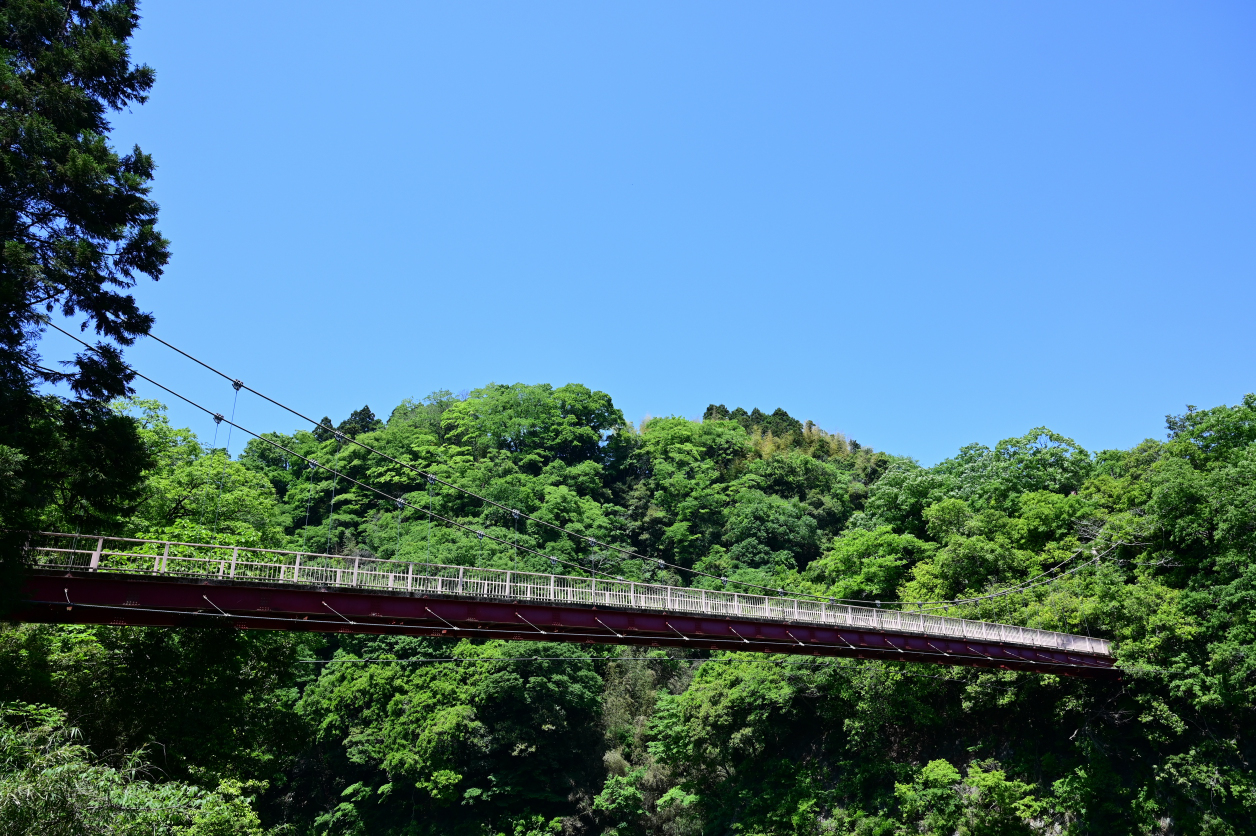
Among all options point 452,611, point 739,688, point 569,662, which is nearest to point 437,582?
point 452,611

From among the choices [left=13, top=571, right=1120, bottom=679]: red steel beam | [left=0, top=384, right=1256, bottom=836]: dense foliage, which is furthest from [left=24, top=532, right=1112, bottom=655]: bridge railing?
[left=0, top=384, right=1256, bottom=836]: dense foliage

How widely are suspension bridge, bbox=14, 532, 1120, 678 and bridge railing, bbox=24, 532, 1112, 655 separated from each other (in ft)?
0.15

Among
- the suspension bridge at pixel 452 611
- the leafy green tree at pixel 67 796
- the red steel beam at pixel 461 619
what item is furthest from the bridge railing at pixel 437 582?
the leafy green tree at pixel 67 796

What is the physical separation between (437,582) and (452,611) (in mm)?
803

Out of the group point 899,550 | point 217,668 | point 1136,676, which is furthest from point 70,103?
point 899,550

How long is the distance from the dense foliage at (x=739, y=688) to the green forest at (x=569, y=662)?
0.11m

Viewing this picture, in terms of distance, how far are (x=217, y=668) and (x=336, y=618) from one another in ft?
14.3

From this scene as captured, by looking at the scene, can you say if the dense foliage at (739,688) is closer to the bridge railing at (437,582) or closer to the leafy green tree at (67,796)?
the leafy green tree at (67,796)

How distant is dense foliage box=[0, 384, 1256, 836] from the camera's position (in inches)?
812

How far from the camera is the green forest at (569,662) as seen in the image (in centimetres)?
1564

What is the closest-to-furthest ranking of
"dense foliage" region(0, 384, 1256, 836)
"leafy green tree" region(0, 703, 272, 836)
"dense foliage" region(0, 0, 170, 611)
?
1. "leafy green tree" region(0, 703, 272, 836)
2. "dense foliage" region(0, 0, 170, 611)
3. "dense foliage" region(0, 384, 1256, 836)

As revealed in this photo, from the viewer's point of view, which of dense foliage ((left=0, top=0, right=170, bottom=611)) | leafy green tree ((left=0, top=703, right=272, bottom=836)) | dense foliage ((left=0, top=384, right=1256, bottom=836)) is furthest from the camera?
dense foliage ((left=0, top=384, right=1256, bottom=836))

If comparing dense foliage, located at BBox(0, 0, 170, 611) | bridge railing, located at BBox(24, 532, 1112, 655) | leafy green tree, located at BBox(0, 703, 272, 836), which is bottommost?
leafy green tree, located at BBox(0, 703, 272, 836)

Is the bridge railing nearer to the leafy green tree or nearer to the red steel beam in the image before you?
the red steel beam
